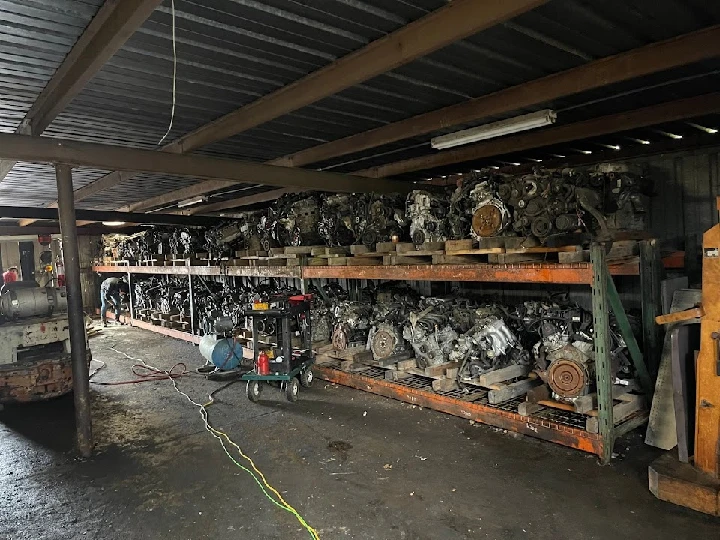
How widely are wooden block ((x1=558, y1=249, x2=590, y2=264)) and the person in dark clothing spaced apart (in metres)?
14.2

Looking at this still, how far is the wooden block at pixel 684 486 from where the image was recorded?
3.10 m

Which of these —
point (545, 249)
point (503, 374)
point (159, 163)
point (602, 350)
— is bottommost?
point (503, 374)

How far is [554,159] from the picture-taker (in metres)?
7.18

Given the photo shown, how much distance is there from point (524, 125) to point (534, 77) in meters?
0.55

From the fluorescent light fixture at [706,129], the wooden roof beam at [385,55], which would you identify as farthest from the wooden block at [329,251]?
the fluorescent light fixture at [706,129]

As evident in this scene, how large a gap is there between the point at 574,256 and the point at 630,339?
1.01 metres

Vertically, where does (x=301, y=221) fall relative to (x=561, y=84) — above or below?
below

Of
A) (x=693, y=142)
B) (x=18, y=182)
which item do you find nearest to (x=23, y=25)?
(x=18, y=182)

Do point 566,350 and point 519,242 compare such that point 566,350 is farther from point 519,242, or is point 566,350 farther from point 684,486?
point 684,486

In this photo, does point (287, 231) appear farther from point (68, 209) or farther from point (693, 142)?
point (693, 142)

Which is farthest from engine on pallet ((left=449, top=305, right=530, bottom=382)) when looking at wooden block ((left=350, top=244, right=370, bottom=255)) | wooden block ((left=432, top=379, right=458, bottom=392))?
wooden block ((left=350, top=244, right=370, bottom=255))

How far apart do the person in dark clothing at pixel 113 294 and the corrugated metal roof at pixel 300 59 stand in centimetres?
1053

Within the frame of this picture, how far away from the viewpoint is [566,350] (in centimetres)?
442

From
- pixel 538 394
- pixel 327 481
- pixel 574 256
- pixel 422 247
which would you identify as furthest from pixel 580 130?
pixel 327 481
